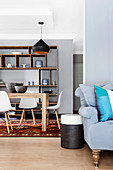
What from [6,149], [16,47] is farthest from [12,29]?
[6,149]

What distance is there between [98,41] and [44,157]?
6.51 ft

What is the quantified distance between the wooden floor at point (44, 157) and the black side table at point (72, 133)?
8 centimetres

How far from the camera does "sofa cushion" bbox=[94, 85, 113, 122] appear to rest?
101 inches

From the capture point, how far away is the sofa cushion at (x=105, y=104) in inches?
101

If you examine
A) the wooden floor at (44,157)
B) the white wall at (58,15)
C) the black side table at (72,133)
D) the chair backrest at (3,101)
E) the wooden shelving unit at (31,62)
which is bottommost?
the wooden floor at (44,157)

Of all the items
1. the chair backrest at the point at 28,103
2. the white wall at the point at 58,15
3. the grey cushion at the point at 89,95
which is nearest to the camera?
Result: the grey cushion at the point at 89,95

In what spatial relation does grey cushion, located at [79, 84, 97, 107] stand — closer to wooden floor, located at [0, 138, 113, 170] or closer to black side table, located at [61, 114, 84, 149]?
black side table, located at [61, 114, 84, 149]

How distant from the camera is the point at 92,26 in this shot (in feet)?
11.5

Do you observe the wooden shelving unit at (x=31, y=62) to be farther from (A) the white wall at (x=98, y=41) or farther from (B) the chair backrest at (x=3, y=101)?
(A) the white wall at (x=98, y=41)

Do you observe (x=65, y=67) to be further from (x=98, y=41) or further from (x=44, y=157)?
(x=44, y=157)

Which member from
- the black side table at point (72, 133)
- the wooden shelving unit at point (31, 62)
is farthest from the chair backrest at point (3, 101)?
the wooden shelving unit at point (31, 62)

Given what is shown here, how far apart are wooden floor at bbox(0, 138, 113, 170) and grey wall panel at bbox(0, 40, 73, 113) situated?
373cm

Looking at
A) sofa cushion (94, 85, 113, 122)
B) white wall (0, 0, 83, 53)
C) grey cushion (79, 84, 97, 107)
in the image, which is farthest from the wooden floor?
white wall (0, 0, 83, 53)

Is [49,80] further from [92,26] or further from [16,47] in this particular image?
[92,26]
